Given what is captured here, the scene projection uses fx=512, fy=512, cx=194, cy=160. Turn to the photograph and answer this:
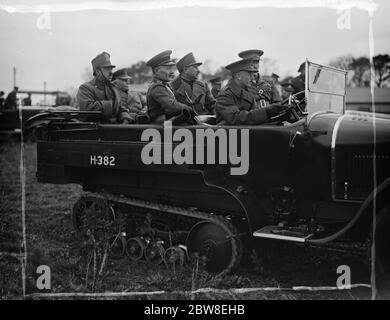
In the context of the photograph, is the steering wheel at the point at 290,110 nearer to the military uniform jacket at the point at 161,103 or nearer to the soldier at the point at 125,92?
the military uniform jacket at the point at 161,103

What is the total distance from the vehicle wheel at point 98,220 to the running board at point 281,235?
172cm

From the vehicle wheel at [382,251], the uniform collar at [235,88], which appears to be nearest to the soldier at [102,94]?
the uniform collar at [235,88]

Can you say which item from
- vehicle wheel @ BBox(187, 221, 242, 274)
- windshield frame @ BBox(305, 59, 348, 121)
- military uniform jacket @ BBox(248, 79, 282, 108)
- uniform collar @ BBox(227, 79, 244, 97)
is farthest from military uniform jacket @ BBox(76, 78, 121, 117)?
windshield frame @ BBox(305, 59, 348, 121)

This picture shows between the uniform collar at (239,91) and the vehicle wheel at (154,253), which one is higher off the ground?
the uniform collar at (239,91)

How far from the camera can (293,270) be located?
205 inches

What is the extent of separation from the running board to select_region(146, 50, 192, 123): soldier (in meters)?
1.46

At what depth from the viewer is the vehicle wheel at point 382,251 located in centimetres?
421

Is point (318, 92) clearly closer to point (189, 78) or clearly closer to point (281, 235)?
point (281, 235)

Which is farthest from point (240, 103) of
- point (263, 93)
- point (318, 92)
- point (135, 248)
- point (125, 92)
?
point (125, 92)

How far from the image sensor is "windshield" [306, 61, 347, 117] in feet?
16.2

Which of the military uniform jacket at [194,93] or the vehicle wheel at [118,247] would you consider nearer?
the vehicle wheel at [118,247]

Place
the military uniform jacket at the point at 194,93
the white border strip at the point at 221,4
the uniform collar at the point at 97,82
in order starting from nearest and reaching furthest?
the white border strip at the point at 221,4 < the uniform collar at the point at 97,82 < the military uniform jacket at the point at 194,93

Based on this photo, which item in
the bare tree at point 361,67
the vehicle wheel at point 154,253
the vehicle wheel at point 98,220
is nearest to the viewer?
the vehicle wheel at point 154,253

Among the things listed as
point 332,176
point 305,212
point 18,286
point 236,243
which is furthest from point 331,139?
point 18,286
